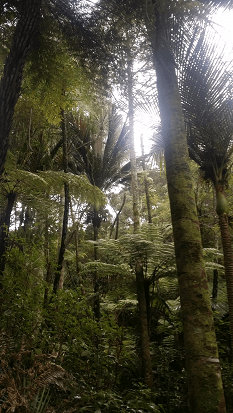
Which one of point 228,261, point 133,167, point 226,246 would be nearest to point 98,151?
point 133,167

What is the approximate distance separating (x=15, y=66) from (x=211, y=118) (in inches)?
97.8

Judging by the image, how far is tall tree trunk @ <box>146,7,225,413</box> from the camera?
1.71 meters

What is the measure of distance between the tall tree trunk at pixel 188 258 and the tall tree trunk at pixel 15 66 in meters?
1.34

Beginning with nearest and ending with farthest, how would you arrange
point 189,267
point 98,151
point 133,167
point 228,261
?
point 189,267 < point 228,261 < point 133,167 < point 98,151

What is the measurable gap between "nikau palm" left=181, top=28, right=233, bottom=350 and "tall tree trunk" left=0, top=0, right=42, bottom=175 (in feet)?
5.90

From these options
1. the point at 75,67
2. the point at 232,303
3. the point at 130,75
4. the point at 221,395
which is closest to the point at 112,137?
the point at 130,75

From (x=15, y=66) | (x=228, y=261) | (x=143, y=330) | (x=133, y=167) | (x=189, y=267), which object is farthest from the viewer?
(x=133, y=167)

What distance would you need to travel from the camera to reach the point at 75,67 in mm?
3770

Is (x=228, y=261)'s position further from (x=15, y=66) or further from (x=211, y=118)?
(x=15, y=66)

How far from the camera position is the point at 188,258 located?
1977mm

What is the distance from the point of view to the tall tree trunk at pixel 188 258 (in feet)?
5.61

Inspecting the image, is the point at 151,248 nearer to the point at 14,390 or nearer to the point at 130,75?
the point at 14,390

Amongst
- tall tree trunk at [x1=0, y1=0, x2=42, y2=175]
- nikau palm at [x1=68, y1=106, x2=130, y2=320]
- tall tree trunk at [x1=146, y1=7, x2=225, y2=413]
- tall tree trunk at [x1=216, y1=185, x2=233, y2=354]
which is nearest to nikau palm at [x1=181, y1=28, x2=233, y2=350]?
tall tree trunk at [x1=216, y1=185, x2=233, y2=354]

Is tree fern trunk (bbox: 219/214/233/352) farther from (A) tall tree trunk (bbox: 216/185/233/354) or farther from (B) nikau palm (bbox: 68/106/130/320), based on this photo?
(B) nikau palm (bbox: 68/106/130/320)
